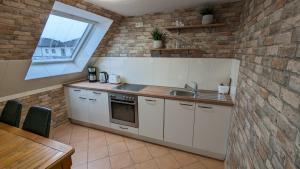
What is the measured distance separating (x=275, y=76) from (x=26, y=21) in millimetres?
2375

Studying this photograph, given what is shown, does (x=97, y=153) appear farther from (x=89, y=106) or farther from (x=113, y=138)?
(x=89, y=106)

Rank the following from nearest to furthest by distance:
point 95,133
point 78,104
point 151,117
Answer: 1. point 151,117
2. point 95,133
3. point 78,104

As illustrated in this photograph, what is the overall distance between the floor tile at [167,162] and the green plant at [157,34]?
6.40ft

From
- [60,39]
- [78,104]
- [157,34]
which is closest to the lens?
[157,34]

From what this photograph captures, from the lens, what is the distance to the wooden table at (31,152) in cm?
104

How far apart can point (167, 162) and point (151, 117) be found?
2.24 ft

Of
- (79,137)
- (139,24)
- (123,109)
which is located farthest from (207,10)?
(79,137)

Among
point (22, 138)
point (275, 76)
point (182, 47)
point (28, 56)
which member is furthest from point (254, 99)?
point (28, 56)

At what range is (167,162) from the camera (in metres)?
2.14

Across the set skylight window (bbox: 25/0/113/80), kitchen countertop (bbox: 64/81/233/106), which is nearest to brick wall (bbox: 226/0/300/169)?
A: kitchen countertop (bbox: 64/81/233/106)

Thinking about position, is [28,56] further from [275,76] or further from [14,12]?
[275,76]

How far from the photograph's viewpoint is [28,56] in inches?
82.6

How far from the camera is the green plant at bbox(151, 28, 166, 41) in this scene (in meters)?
2.65

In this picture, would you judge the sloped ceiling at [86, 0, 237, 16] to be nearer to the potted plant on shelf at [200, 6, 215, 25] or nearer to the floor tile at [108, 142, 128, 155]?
the potted plant on shelf at [200, 6, 215, 25]
